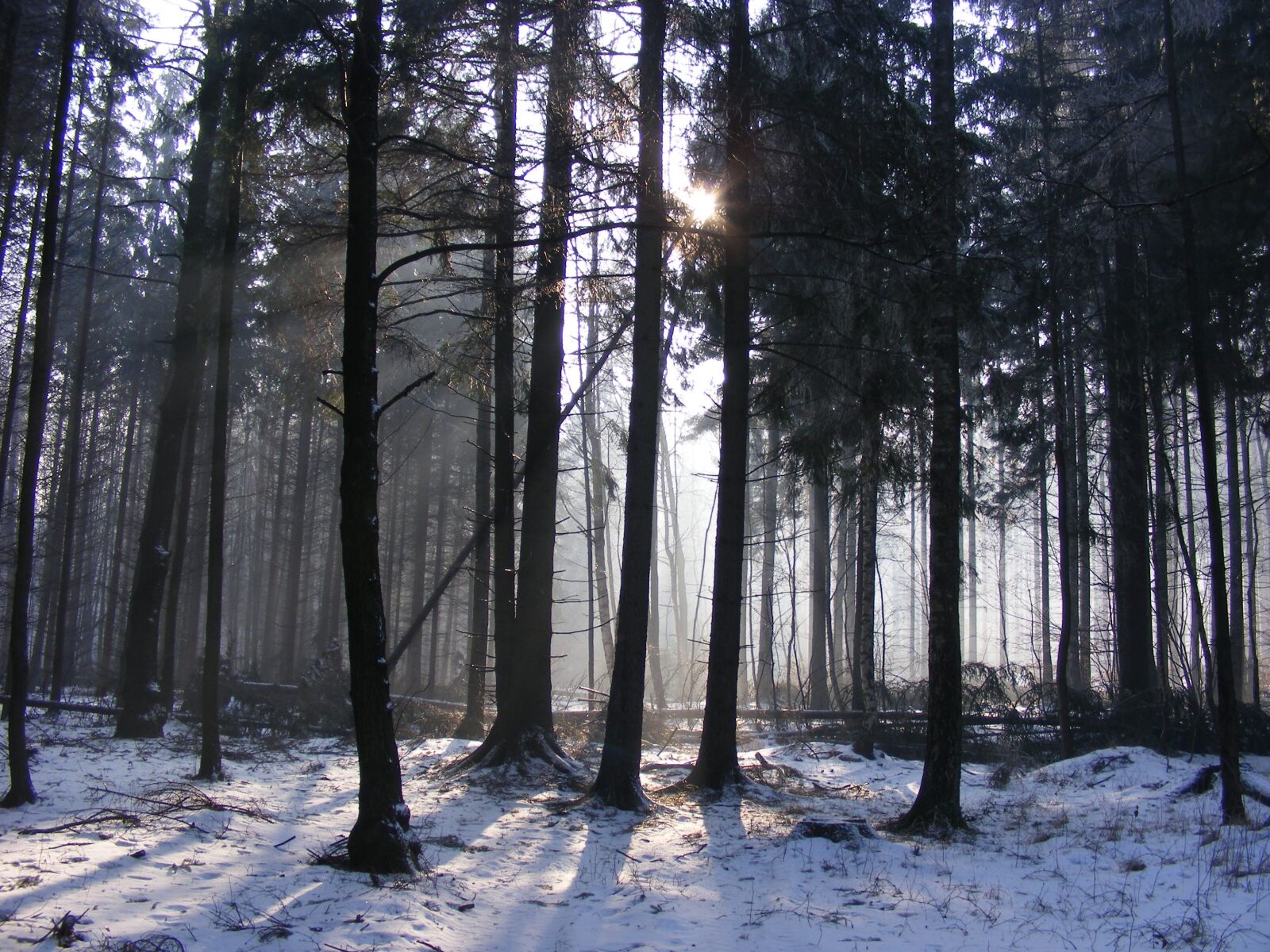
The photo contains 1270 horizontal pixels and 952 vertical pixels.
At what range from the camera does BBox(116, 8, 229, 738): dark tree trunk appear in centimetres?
1331

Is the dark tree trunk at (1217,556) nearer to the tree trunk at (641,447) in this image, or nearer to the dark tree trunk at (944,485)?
the dark tree trunk at (944,485)

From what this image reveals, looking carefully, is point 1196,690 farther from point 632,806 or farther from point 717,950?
point 717,950

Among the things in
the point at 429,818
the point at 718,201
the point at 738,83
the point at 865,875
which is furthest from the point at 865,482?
the point at 429,818

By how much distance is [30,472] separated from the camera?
8.39 meters

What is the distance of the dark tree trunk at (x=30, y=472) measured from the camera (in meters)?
7.96

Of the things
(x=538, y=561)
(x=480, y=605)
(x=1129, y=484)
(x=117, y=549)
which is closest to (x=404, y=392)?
(x=538, y=561)

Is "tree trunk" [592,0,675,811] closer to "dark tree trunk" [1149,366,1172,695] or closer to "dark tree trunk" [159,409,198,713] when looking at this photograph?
"dark tree trunk" [1149,366,1172,695]

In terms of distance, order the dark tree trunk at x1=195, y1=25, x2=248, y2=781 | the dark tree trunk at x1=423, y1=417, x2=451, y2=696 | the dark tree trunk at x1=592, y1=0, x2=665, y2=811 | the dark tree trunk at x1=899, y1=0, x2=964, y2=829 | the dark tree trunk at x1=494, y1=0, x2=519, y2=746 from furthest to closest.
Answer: the dark tree trunk at x1=423, y1=417, x2=451, y2=696 < the dark tree trunk at x1=494, y1=0, x2=519, y2=746 < the dark tree trunk at x1=195, y1=25, x2=248, y2=781 < the dark tree trunk at x1=592, y1=0, x2=665, y2=811 < the dark tree trunk at x1=899, y1=0, x2=964, y2=829

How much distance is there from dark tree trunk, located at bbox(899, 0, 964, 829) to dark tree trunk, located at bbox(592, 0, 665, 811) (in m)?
3.24

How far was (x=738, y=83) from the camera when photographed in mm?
10492

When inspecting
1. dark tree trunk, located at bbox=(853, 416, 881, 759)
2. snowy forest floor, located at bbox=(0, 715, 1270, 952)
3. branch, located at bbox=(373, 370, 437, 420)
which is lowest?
snowy forest floor, located at bbox=(0, 715, 1270, 952)

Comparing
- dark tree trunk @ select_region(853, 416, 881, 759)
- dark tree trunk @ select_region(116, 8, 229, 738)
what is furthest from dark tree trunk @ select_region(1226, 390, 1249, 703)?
dark tree trunk @ select_region(116, 8, 229, 738)

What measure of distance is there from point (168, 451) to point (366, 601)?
32.3 ft

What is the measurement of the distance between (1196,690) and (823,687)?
32.2ft
